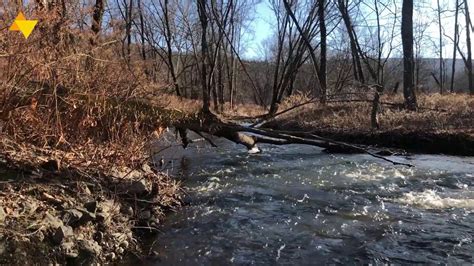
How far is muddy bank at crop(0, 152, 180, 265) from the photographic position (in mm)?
4613

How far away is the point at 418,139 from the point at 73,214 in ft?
37.3

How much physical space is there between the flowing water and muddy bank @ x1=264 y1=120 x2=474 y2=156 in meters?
1.10

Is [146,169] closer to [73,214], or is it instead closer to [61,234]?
[73,214]

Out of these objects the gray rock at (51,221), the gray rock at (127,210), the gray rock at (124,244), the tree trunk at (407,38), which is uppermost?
the tree trunk at (407,38)

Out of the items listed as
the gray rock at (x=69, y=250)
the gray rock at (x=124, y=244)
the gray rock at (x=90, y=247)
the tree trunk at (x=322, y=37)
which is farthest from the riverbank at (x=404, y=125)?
the gray rock at (x=69, y=250)

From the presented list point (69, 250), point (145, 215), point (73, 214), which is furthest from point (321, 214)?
point (69, 250)

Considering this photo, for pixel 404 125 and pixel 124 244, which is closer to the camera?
pixel 124 244

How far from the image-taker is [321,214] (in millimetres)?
7500

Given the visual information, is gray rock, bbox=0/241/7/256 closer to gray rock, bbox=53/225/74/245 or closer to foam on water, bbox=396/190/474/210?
gray rock, bbox=53/225/74/245

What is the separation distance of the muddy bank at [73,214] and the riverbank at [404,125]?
9.25 meters

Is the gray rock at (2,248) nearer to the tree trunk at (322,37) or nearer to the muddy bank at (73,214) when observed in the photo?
the muddy bank at (73,214)

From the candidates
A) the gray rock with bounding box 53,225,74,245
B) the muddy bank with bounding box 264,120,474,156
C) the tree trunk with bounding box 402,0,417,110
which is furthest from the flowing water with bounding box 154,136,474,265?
the tree trunk with bounding box 402,0,417,110

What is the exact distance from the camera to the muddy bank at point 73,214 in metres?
4.61

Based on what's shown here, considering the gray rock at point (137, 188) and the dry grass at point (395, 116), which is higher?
the dry grass at point (395, 116)
